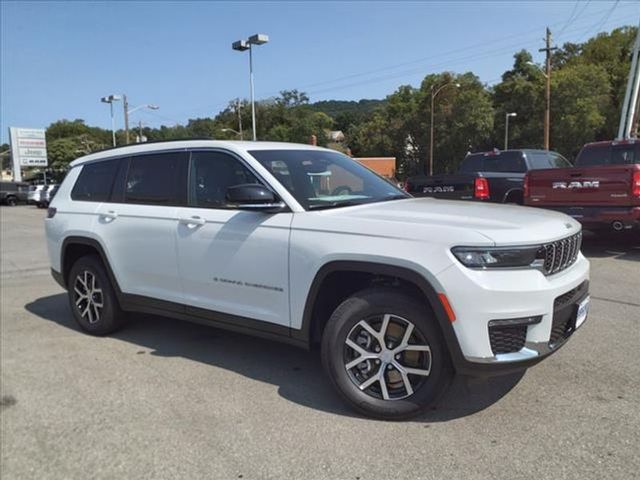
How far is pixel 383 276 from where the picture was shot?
360 cm

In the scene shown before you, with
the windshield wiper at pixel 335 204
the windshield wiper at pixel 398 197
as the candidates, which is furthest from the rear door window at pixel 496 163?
the windshield wiper at pixel 335 204

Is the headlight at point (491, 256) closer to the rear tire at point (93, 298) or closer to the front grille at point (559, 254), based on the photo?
the front grille at point (559, 254)

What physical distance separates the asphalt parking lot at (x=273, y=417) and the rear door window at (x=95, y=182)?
142cm

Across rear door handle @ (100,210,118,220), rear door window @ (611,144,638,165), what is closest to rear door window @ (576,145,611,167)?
rear door window @ (611,144,638,165)

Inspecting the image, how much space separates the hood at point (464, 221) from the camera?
3.18 m

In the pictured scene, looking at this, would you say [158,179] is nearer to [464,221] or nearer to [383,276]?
[383,276]

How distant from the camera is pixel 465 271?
10.2 feet

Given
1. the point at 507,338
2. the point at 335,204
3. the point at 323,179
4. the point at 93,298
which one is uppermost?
the point at 323,179

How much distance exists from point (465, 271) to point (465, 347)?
0.43 meters

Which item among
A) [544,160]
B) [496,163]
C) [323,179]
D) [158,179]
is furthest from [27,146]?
[323,179]

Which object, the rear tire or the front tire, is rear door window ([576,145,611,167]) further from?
the rear tire

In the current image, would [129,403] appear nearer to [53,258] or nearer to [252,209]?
[252,209]

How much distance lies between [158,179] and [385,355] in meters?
2.62

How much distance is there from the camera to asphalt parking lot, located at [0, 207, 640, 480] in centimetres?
298
